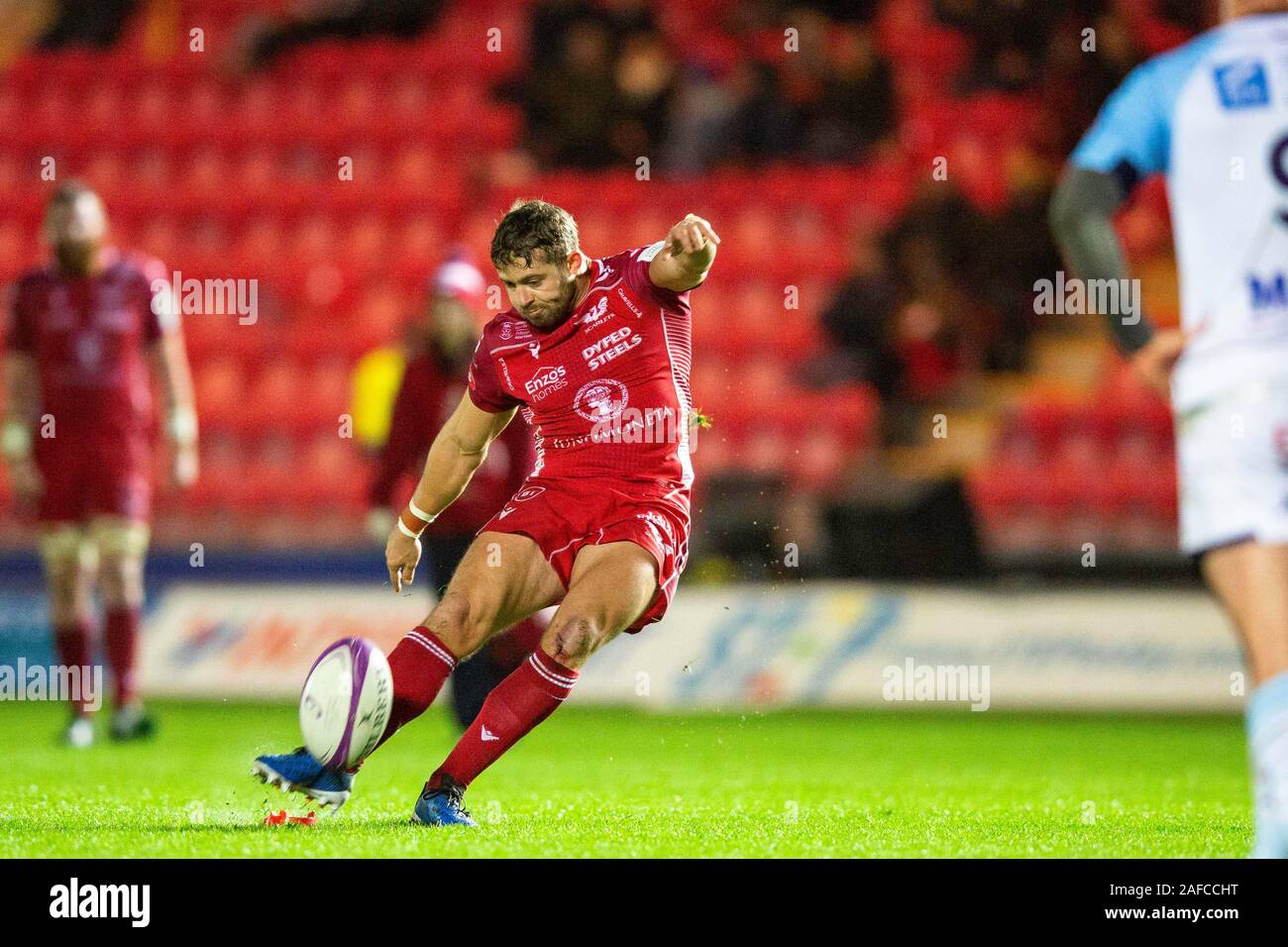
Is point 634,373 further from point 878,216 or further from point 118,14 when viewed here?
point 118,14

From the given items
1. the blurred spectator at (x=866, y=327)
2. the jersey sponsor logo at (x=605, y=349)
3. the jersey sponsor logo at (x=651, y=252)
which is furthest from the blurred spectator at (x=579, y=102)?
the jersey sponsor logo at (x=605, y=349)

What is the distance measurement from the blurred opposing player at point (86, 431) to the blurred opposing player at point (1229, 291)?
6192mm

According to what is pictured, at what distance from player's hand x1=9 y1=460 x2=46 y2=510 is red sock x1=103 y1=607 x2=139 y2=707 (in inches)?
28.3

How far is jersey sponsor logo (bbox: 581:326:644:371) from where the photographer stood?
516cm

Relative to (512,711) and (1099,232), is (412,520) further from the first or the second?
(1099,232)

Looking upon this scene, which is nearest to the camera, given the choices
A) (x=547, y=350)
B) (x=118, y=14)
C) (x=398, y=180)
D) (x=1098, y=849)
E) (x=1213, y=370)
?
(x=1213, y=370)

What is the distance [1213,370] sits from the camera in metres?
3.48

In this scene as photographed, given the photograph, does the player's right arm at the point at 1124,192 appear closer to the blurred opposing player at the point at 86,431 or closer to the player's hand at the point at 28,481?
the blurred opposing player at the point at 86,431

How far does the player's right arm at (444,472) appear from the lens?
5.30m

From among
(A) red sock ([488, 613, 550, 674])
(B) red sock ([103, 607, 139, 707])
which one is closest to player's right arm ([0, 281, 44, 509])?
(B) red sock ([103, 607, 139, 707])

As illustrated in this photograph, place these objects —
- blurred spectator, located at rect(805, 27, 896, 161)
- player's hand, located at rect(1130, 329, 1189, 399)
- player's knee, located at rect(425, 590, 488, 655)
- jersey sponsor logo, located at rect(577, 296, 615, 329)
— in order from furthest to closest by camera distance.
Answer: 1. blurred spectator, located at rect(805, 27, 896, 161)
2. jersey sponsor logo, located at rect(577, 296, 615, 329)
3. player's knee, located at rect(425, 590, 488, 655)
4. player's hand, located at rect(1130, 329, 1189, 399)

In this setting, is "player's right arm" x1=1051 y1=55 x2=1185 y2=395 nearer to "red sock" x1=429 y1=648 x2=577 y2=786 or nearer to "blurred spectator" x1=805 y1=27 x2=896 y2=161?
"red sock" x1=429 y1=648 x2=577 y2=786
